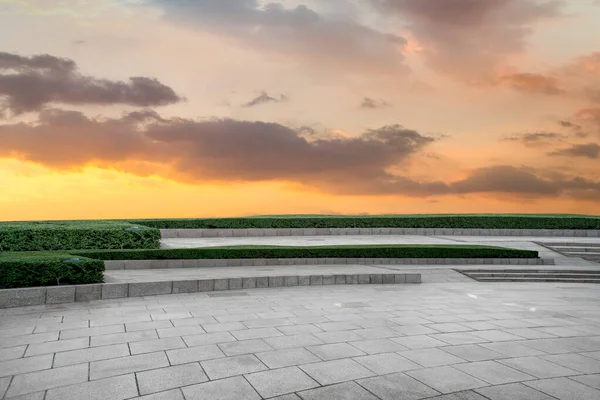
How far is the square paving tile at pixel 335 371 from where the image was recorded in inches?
215

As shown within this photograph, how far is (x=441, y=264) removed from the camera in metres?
18.2

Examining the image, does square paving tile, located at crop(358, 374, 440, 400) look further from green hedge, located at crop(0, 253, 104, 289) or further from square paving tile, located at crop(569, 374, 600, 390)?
green hedge, located at crop(0, 253, 104, 289)

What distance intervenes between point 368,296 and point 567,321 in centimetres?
411

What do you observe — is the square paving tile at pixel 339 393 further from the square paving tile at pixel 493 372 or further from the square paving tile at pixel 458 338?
the square paving tile at pixel 458 338

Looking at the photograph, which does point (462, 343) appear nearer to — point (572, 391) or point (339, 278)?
point (572, 391)

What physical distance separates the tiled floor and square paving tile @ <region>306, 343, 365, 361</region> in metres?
0.03

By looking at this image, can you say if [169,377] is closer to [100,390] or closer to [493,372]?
[100,390]

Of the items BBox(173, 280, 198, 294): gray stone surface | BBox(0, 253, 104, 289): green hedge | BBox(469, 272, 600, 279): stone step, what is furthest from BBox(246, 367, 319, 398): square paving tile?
BBox(469, 272, 600, 279): stone step

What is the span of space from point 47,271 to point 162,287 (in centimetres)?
243

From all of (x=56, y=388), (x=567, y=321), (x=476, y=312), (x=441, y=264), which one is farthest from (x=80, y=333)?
(x=441, y=264)

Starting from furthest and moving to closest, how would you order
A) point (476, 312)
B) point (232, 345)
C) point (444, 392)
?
point (476, 312) < point (232, 345) < point (444, 392)

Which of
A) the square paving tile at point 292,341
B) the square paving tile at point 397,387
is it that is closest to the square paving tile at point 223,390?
the square paving tile at point 397,387

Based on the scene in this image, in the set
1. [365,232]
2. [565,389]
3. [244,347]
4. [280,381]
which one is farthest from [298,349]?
[365,232]

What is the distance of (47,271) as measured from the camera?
1041 cm
